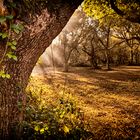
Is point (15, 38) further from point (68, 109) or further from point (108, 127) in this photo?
point (108, 127)

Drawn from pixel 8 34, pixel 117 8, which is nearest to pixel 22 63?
pixel 8 34

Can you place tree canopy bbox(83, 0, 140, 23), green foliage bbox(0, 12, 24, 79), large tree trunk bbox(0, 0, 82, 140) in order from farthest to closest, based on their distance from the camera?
tree canopy bbox(83, 0, 140, 23) < large tree trunk bbox(0, 0, 82, 140) < green foliage bbox(0, 12, 24, 79)

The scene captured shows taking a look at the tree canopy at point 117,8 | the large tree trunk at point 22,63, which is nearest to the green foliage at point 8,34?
the large tree trunk at point 22,63

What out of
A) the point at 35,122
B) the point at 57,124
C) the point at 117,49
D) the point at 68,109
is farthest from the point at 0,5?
the point at 117,49

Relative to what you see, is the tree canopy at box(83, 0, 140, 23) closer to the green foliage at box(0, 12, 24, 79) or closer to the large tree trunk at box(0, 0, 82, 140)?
the large tree trunk at box(0, 0, 82, 140)

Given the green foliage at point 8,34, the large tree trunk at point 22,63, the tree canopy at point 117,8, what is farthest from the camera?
the tree canopy at point 117,8

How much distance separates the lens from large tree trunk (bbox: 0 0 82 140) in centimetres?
441

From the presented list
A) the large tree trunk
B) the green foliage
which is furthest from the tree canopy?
the green foliage

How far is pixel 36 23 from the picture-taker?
4.46 meters

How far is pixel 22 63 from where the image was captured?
459 centimetres

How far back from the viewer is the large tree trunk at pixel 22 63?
4.41m

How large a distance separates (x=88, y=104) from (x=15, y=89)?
8.32 meters

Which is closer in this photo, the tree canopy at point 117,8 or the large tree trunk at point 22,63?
the large tree trunk at point 22,63

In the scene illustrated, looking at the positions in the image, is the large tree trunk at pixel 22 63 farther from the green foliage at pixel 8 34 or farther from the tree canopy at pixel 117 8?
the tree canopy at pixel 117 8
